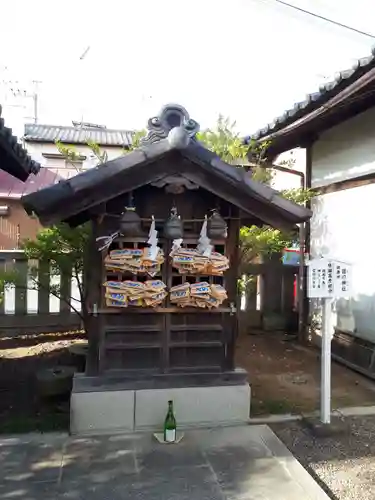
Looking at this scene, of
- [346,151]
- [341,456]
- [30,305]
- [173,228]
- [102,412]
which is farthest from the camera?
[30,305]

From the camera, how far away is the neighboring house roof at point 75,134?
2970 cm

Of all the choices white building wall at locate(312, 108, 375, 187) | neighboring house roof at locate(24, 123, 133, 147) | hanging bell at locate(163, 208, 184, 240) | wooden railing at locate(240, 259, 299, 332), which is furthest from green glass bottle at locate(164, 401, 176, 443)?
neighboring house roof at locate(24, 123, 133, 147)

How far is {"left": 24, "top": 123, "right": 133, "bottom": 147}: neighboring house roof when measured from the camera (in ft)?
97.5

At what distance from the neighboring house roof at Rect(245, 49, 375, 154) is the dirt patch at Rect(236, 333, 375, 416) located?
4442 millimetres

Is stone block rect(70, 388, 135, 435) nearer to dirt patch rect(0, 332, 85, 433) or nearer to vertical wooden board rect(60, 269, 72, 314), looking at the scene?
dirt patch rect(0, 332, 85, 433)

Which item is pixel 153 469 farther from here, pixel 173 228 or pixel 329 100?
pixel 329 100

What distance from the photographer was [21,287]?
28.3 feet

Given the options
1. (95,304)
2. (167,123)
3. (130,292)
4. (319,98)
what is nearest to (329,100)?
(319,98)

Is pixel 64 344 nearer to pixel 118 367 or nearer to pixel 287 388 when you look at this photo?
pixel 118 367

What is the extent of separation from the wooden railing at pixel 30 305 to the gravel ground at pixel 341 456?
205 inches

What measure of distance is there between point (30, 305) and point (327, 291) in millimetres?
6889

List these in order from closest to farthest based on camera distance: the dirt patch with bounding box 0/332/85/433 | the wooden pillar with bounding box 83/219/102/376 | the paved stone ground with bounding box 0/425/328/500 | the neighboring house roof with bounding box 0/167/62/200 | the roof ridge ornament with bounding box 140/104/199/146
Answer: the paved stone ground with bounding box 0/425/328/500 → the roof ridge ornament with bounding box 140/104/199/146 → the wooden pillar with bounding box 83/219/102/376 → the dirt patch with bounding box 0/332/85/433 → the neighboring house roof with bounding box 0/167/62/200

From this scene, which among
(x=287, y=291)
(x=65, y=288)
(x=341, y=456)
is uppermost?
(x=65, y=288)

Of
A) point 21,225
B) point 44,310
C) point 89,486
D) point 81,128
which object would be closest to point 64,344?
point 44,310
